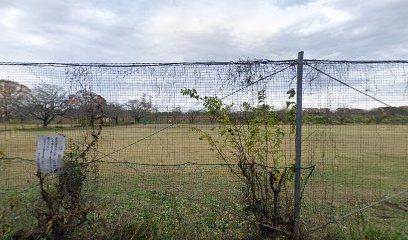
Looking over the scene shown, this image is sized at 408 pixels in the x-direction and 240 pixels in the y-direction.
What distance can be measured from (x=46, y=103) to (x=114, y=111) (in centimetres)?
145

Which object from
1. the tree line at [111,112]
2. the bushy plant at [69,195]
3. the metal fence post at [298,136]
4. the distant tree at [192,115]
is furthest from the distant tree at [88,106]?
the metal fence post at [298,136]

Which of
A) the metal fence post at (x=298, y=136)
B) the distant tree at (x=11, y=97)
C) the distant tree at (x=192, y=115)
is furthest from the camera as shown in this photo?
the distant tree at (x=11, y=97)

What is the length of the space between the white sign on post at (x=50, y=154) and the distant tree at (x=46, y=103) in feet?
2.53

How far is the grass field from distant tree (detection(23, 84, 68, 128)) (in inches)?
10.5

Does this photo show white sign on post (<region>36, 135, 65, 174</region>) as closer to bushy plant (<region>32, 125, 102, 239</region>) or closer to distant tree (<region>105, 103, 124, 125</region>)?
bushy plant (<region>32, 125, 102, 239</region>)

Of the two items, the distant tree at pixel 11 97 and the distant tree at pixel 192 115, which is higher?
the distant tree at pixel 11 97

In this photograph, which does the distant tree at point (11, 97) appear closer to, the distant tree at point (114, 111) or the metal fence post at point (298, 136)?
the distant tree at point (114, 111)

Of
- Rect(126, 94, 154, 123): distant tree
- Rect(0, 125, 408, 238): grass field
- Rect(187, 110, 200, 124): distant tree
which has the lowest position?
Rect(0, 125, 408, 238): grass field

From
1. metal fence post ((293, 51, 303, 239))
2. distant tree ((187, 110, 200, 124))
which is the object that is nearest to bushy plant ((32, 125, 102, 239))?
distant tree ((187, 110, 200, 124))

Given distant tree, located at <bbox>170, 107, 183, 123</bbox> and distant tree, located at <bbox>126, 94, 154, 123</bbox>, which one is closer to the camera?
distant tree, located at <bbox>170, 107, 183, 123</bbox>

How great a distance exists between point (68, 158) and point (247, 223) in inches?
101

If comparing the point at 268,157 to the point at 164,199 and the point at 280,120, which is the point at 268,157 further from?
the point at 164,199

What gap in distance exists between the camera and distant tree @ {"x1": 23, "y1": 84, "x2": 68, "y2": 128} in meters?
4.24

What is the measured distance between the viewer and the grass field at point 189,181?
4051 mm
